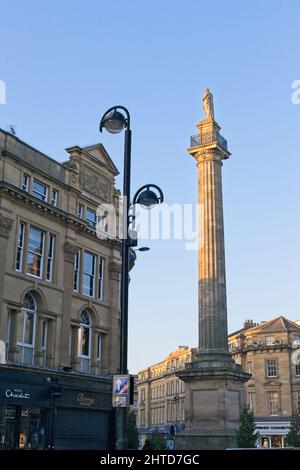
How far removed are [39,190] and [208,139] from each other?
10941 mm

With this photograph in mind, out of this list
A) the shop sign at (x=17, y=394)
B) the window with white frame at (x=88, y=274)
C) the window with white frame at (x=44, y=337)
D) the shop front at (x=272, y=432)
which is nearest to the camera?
the shop sign at (x=17, y=394)

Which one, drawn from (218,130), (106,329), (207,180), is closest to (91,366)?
(106,329)

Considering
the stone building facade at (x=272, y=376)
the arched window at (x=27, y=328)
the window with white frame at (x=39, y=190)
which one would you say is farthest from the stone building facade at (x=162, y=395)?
the arched window at (x=27, y=328)

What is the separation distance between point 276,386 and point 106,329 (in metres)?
43.8

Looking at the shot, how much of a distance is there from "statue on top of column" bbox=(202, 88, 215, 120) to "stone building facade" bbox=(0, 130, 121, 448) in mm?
6931

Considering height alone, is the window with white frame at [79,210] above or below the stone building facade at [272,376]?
above

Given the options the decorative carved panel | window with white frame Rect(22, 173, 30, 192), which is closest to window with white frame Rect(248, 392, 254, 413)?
the decorative carved panel

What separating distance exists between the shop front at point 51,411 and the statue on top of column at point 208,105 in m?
17.4

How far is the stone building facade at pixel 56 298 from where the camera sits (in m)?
26.9

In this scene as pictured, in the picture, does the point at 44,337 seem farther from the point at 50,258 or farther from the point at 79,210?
the point at 79,210

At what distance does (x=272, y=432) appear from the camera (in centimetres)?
7044

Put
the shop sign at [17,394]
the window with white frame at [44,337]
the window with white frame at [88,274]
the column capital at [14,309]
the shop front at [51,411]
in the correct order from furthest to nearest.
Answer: the window with white frame at [88,274] → the window with white frame at [44,337] → the column capital at [14,309] → the shop front at [51,411] → the shop sign at [17,394]

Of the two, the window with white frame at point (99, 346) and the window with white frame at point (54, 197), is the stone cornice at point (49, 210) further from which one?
the window with white frame at point (99, 346)
